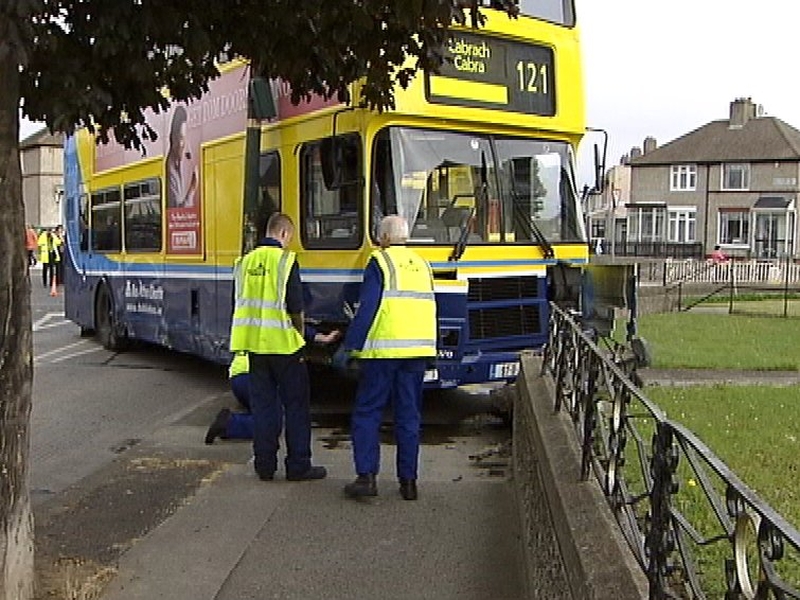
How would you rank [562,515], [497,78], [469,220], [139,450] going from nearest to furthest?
[562,515]
[139,450]
[469,220]
[497,78]

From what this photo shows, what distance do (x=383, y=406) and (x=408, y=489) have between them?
24.1 inches

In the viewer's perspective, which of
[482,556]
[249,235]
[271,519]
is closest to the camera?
[482,556]

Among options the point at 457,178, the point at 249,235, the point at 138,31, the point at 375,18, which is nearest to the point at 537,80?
the point at 457,178

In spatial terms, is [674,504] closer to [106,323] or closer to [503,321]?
[503,321]

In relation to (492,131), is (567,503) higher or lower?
lower

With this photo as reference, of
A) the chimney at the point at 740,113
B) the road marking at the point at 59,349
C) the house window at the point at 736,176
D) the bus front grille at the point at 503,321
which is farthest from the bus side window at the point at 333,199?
the chimney at the point at 740,113

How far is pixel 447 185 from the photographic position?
899 cm

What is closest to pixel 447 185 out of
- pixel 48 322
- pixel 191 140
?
pixel 191 140

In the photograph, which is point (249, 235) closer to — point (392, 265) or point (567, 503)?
point (392, 265)

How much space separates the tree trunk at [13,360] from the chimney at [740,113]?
6129cm

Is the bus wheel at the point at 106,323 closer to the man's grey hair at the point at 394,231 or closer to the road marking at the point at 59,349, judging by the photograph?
the road marking at the point at 59,349

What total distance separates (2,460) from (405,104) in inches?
200

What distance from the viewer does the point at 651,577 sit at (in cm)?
271

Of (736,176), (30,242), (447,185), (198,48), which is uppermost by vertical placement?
(736,176)
